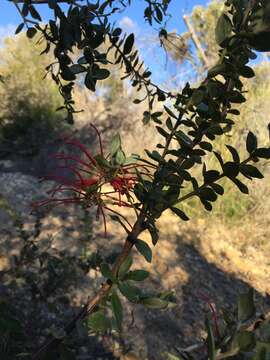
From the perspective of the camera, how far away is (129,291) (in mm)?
966

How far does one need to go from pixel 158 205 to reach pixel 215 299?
2708 mm

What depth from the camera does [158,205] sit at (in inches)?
39.4

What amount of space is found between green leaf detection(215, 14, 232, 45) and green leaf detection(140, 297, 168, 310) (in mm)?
517

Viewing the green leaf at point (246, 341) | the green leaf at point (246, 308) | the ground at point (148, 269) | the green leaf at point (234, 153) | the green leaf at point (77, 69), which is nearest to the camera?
the green leaf at point (246, 341)

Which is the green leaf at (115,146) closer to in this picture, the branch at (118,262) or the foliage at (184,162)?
the foliage at (184,162)

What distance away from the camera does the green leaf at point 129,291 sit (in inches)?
37.5

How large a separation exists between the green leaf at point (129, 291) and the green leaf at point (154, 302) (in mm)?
53

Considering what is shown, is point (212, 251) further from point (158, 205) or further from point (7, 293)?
point (158, 205)

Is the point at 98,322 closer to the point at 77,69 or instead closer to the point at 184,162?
the point at 184,162

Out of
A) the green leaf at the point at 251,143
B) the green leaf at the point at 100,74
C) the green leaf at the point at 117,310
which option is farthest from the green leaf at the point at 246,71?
the green leaf at the point at 117,310

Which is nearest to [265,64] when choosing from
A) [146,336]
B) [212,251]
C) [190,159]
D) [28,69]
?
[28,69]

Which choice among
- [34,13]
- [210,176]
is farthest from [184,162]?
[34,13]

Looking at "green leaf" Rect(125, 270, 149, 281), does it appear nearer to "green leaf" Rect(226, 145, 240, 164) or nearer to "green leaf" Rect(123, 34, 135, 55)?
"green leaf" Rect(226, 145, 240, 164)

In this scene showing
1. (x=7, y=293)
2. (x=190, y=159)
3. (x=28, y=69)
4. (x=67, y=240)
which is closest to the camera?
(x=190, y=159)
